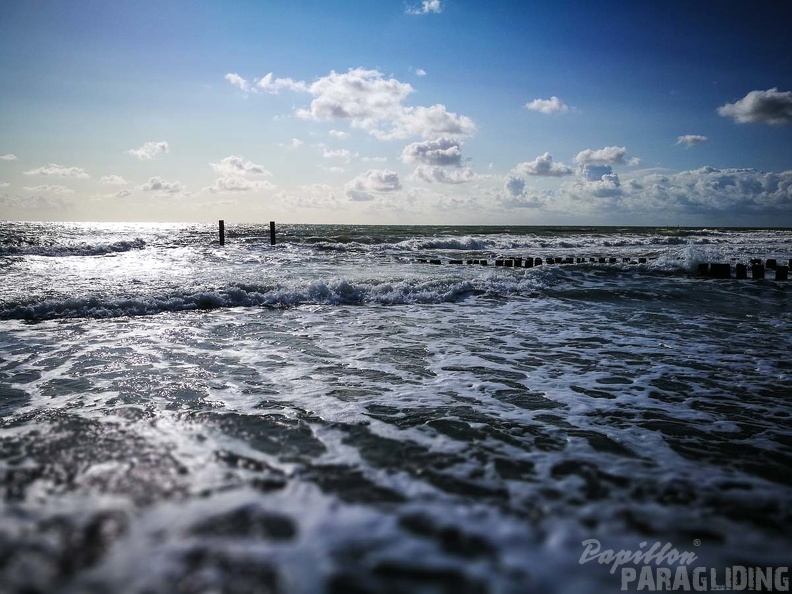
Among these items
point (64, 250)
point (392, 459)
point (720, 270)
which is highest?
point (64, 250)

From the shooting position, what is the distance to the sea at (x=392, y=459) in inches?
85.2

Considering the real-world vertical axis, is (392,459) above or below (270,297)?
below

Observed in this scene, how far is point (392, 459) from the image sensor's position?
3.23 meters

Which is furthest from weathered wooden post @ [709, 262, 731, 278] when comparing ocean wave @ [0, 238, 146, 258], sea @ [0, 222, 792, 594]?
ocean wave @ [0, 238, 146, 258]

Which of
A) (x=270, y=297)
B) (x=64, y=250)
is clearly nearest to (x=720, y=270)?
(x=270, y=297)

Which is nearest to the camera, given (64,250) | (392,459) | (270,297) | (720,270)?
(392,459)

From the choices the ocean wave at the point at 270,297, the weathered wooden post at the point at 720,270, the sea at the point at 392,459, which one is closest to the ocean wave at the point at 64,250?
the ocean wave at the point at 270,297

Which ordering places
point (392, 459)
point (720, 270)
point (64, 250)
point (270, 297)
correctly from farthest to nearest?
point (64, 250) < point (720, 270) < point (270, 297) < point (392, 459)

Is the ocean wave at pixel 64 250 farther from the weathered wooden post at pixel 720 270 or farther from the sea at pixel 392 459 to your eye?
the weathered wooden post at pixel 720 270

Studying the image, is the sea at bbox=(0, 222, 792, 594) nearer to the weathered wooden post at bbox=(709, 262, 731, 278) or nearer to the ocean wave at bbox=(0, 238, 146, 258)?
the weathered wooden post at bbox=(709, 262, 731, 278)

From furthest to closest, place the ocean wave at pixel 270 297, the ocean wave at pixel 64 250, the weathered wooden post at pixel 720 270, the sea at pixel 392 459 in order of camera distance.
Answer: the ocean wave at pixel 64 250 < the weathered wooden post at pixel 720 270 < the ocean wave at pixel 270 297 < the sea at pixel 392 459

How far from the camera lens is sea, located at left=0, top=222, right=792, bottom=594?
216 centimetres

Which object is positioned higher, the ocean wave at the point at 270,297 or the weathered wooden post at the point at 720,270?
the weathered wooden post at the point at 720,270

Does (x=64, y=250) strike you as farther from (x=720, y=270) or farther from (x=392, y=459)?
(x=720, y=270)
